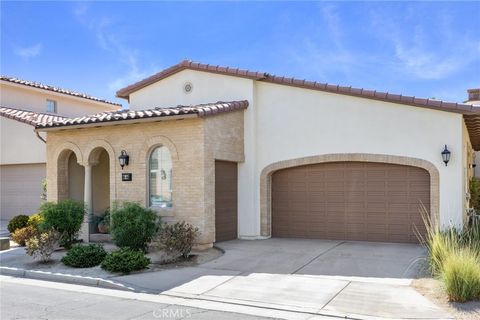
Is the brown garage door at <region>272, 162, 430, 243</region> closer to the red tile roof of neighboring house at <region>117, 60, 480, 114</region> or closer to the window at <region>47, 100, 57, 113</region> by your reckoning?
the red tile roof of neighboring house at <region>117, 60, 480, 114</region>

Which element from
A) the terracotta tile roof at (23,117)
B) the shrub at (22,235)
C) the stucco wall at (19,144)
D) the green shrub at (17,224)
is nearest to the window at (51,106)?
the terracotta tile roof at (23,117)

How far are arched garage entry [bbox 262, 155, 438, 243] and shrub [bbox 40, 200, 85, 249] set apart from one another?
18.8 feet

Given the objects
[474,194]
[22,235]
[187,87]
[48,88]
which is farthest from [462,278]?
[48,88]

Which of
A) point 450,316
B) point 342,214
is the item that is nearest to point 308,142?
point 342,214

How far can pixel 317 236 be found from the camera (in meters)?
14.6

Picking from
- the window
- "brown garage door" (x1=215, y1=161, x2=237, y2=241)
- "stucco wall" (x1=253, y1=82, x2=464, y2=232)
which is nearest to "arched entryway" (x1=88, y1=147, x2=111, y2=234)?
"brown garage door" (x1=215, y1=161, x2=237, y2=241)

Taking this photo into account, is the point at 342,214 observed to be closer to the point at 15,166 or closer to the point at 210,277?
the point at 210,277

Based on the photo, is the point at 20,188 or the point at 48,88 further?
the point at 48,88

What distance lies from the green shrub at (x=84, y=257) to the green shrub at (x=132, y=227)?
770mm

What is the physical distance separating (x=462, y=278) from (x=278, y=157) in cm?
787

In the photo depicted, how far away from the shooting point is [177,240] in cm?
1116

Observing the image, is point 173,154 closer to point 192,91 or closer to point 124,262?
point 192,91

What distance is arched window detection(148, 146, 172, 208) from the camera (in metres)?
13.7

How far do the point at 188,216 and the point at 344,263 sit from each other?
15.0 ft
